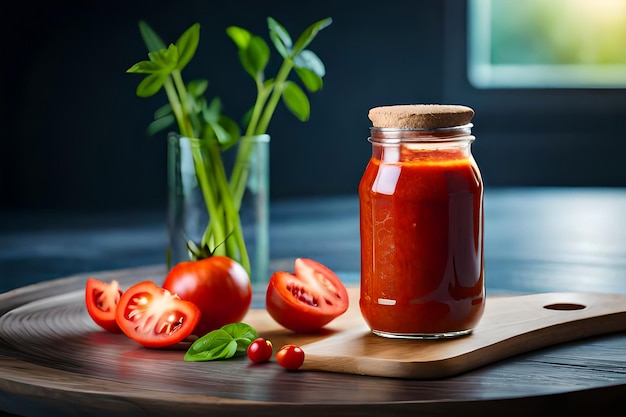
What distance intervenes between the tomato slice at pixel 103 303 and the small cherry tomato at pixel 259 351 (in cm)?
24

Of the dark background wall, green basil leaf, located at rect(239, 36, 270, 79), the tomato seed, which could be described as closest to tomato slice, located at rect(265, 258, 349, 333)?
the tomato seed

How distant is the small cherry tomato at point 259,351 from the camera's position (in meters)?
1.10

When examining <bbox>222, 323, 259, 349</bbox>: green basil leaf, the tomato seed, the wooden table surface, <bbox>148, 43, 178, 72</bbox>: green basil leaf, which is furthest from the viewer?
<bbox>148, 43, 178, 72</bbox>: green basil leaf

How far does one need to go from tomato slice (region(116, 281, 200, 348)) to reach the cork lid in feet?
1.04

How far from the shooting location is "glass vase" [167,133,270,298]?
1.48m

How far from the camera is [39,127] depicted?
4.28 m

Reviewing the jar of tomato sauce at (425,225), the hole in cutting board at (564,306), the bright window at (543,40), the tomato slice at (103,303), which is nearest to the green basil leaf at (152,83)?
the tomato slice at (103,303)

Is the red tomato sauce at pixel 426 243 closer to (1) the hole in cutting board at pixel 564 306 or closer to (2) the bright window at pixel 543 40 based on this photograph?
(1) the hole in cutting board at pixel 564 306

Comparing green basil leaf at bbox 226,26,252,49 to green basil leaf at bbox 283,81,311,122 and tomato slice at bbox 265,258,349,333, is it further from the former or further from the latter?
tomato slice at bbox 265,258,349,333

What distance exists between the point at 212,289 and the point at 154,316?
0.08m

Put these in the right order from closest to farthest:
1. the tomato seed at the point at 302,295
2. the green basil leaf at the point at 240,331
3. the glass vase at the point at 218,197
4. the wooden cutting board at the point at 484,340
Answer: the wooden cutting board at the point at 484,340, the green basil leaf at the point at 240,331, the tomato seed at the point at 302,295, the glass vase at the point at 218,197

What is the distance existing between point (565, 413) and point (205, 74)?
361 cm

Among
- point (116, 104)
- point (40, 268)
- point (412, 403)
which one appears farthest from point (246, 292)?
point (116, 104)

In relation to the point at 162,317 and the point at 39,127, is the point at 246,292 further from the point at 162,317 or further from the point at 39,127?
the point at 39,127
